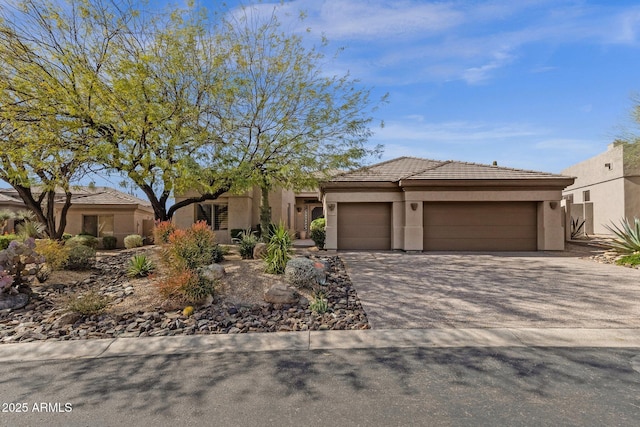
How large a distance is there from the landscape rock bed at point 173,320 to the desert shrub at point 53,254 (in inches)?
88.7

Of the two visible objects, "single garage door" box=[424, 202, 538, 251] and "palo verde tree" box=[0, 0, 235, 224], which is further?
"single garage door" box=[424, 202, 538, 251]

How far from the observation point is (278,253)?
33.5 ft

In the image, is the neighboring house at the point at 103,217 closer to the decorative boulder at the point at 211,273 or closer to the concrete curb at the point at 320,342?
the decorative boulder at the point at 211,273

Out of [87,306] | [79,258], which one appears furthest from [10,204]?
[87,306]

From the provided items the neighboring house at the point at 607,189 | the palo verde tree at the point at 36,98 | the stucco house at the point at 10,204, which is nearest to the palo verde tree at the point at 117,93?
the palo verde tree at the point at 36,98

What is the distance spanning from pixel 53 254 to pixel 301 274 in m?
7.65

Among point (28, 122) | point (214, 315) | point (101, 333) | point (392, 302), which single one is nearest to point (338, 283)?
point (392, 302)

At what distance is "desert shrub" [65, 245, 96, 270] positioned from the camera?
1129cm

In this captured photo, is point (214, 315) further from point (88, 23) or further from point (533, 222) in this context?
point (533, 222)

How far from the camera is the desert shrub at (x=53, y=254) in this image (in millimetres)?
10562

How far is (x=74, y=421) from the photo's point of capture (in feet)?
11.8

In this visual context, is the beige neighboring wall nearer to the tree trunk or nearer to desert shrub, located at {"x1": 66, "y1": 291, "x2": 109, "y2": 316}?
the tree trunk

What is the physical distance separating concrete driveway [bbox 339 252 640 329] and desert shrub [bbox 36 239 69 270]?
8751 mm

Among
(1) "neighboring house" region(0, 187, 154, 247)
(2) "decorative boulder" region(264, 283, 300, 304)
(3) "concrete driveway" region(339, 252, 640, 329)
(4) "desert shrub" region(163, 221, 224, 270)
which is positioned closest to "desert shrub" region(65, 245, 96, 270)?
(4) "desert shrub" region(163, 221, 224, 270)
